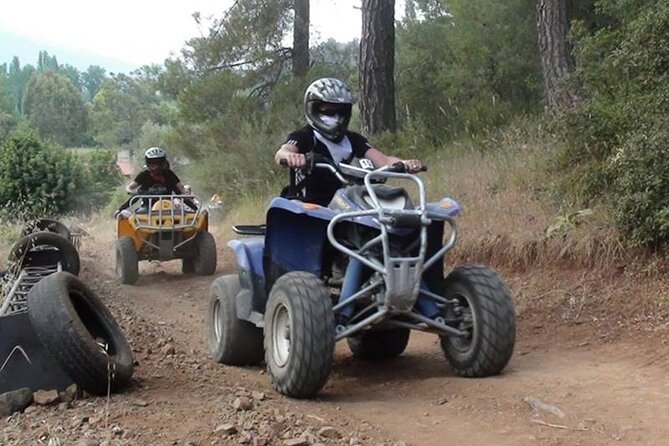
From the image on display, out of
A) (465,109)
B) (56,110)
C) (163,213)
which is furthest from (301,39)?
(56,110)

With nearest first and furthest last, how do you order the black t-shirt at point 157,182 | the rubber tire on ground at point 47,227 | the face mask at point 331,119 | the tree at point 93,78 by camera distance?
the face mask at point 331,119
the rubber tire on ground at point 47,227
the black t-shirt at point 157,182
the tree at point 93,78

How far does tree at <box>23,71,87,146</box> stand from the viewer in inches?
3698

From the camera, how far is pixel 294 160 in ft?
19.3

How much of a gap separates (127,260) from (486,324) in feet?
23.8

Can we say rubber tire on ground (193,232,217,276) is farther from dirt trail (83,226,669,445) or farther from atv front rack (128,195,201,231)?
dirt trail (83,226,669,445)

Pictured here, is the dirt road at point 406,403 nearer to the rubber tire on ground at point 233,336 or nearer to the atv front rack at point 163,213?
the rubber tire on ground at point 233,336

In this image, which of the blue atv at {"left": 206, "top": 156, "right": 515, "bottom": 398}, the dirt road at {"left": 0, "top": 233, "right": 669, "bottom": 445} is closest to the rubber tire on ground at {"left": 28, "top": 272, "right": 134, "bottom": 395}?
the dirt road at {"left": 0, "top": 233, "right": 669, "bottom": 445}

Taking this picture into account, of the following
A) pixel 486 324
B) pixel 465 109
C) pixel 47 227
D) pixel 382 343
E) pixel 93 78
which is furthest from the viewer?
pixel 93 78

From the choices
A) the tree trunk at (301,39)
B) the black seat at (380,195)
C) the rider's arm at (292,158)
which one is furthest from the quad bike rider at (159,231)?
the tree trunk at (301,39)

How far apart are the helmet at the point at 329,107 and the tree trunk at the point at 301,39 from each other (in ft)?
49.7

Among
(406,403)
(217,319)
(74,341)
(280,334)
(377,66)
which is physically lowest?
(406,403)

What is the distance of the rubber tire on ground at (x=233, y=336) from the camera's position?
6.52m

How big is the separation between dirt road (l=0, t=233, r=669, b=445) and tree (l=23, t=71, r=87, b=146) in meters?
90.6

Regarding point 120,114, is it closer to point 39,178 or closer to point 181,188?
point 39,178
